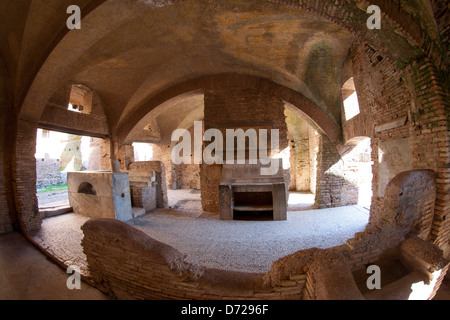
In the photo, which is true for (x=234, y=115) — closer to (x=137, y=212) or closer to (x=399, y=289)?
(x=137, y=212)

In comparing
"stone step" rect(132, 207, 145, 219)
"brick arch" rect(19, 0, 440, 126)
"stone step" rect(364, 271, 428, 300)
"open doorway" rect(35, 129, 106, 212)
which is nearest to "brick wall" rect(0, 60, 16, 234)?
"stone step" rect(132, 207, 145, 219)

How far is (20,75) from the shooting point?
5.01 metres

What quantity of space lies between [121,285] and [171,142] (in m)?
10.7

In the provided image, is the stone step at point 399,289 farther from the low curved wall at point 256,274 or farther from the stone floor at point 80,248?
the stone floor at point 80,248

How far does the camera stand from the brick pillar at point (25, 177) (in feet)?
16.9

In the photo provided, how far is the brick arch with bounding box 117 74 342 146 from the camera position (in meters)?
6.60

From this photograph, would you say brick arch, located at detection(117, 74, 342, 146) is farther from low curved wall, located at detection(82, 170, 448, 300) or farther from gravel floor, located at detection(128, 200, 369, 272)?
low curved wall, located at detection(82, 170, 448, 300)

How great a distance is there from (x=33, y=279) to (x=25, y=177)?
371 centimetres

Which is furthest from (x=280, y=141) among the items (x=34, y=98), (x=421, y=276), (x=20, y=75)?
(x=20, y=75)

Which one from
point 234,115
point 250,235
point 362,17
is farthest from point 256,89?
point 250,235

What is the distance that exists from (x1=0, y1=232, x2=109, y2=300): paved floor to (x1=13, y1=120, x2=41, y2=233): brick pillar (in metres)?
1.32

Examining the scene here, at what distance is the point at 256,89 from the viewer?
279 inches

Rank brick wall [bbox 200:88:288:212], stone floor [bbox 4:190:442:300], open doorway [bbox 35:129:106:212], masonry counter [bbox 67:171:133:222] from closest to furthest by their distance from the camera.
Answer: stone floor [bbox 4:190:442:300] < masonry counter [bbox 67:171:133:222] < brick wall [bbox 200:88:288:212] < open doorway [bbox 35:129:106:212]
